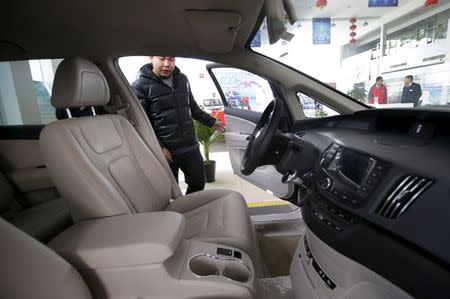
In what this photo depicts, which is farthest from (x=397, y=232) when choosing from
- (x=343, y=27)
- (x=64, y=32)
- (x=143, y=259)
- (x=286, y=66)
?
(x=343, y=27)

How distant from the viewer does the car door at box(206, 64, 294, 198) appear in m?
1.74

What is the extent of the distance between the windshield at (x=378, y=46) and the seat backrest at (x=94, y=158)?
1.06 meters

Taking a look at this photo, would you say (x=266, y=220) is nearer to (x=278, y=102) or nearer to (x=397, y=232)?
(x=278, y=102)

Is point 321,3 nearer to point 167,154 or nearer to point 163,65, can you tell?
point 163,65

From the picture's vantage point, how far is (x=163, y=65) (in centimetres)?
193

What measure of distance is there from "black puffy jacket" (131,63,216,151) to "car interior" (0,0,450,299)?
162mm

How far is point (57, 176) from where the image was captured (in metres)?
0.97

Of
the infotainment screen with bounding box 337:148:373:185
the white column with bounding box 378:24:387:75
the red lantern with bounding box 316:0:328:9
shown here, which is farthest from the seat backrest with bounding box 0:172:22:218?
the white column with bounding box 378:24:387:75

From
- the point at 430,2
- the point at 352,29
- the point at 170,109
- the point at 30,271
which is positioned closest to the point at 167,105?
the point at 170,109

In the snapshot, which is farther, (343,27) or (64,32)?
(343,27)

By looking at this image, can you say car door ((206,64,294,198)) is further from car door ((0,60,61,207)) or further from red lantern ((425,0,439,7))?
red lantern ((425,0,439,7))

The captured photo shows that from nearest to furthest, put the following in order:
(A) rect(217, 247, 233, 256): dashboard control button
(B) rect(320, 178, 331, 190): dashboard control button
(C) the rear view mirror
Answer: (B) rect(320, 178, 331, 190): dashboard control button → (A) rect(217, 247, 233, 256): dashboard control button → (C) the rear view mirror

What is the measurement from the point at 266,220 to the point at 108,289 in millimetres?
A: 1157

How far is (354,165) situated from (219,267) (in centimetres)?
52
